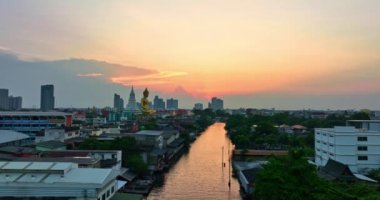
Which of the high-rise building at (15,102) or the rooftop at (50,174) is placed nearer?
the rooftop at (50,174)

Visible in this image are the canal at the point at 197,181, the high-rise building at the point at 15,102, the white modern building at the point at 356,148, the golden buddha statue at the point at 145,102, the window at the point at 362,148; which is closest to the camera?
the canal at the point at 197,181

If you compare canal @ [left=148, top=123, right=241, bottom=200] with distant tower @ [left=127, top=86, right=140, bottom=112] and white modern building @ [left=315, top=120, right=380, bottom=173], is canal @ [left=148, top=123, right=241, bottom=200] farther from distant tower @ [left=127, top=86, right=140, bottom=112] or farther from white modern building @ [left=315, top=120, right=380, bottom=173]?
distant tower @ [left=127, top=86, right=140, bottom=112]

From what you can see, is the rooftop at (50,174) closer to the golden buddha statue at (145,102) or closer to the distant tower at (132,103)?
the golden buddha statue at (145,102)

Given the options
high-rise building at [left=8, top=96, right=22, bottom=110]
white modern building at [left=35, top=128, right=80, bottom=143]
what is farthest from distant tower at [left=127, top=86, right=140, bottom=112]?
white modern building at [left=35, top=128, right=80, bottom=143]

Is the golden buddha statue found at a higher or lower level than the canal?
higher

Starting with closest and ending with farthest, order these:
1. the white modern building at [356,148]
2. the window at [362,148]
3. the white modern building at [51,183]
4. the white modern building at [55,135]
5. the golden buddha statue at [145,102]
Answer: the white modern building at [51,183]
the white modern building at [356,148]
the window at [362,148]
the white modern building at [55,135]
the golden buddha statue at [145,102]

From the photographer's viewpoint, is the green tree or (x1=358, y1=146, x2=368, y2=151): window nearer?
the green tree

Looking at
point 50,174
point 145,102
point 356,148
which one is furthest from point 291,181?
point 145,102

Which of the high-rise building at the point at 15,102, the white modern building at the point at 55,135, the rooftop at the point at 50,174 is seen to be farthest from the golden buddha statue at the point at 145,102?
the high-rise building at the point at 15,102

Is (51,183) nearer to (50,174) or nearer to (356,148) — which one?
(50,174)
